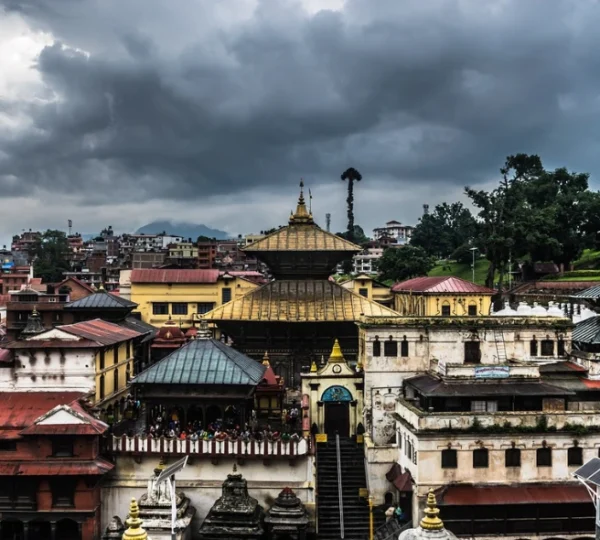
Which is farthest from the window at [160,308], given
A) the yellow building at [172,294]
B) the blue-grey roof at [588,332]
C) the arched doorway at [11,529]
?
the blue-grey roof at [588,332]

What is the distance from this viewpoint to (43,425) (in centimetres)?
3391

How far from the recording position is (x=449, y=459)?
33594mm

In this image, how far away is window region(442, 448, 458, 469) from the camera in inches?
1321

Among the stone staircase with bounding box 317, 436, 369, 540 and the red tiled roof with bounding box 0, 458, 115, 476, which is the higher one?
the red tiled roof with bounding box 0, 458, 115, 476

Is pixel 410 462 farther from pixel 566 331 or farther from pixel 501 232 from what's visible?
pixel 501 232

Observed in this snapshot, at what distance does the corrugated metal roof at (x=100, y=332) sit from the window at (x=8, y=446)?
23.4 ft

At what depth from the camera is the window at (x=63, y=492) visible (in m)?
34.2

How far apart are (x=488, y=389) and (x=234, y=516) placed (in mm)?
13433

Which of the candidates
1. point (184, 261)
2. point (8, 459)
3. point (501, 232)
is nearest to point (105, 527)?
point (8, 459)

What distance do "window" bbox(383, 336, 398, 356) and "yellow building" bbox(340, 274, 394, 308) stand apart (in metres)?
45.4

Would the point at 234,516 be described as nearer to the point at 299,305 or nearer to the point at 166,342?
the point at 299,305

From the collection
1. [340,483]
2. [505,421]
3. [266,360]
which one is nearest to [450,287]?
[266,360]

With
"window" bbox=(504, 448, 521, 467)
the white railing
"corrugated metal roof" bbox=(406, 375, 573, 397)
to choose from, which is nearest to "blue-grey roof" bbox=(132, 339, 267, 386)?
the white railing

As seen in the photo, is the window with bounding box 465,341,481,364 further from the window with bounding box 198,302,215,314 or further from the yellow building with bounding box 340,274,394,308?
the window with bounding box 198,302,215,314
